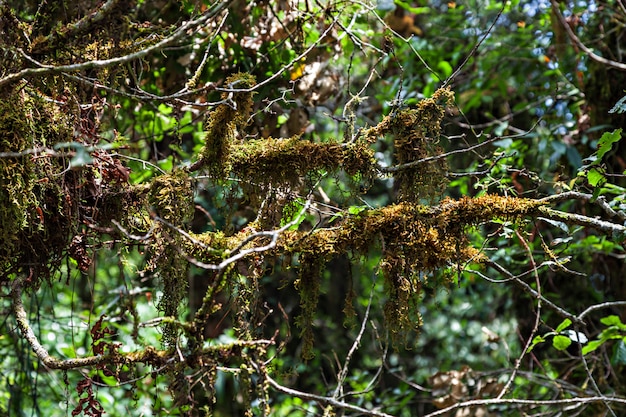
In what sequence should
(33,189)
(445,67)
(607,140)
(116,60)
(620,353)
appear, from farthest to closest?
1. (445,67)
2. (620,353)
3. (607,140)
4. (33,189)
5. (116,60)

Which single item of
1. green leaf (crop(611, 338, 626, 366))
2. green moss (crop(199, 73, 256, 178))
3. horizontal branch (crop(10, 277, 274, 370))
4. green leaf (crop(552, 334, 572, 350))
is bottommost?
green leaf (crop(611, 338, 626, 366))

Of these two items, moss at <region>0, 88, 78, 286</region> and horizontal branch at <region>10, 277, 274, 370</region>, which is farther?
moss at <region>0, 88, 78, 286</region>

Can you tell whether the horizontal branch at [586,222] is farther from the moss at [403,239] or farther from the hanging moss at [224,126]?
the hanging moss at [224,126]

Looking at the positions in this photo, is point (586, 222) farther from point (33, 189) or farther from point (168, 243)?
point (33, 189)

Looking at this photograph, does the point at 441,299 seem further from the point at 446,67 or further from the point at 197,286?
the point at 446,67

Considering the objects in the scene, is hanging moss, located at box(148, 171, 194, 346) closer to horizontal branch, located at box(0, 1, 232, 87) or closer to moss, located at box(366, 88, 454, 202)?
horizontal branch, located at box(0, 1, 232, 87)

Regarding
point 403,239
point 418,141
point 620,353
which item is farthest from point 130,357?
point 620,353

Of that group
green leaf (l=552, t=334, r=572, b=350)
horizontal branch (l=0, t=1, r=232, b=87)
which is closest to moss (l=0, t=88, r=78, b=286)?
horizontal branch (l=0, t=1, r=232, b=87)

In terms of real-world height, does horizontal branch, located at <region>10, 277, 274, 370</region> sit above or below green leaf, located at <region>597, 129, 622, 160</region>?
below

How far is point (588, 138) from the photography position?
3506 millimetres

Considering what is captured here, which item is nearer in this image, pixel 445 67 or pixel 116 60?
pixel 116 60

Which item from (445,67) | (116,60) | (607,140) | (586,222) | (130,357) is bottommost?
(130,357)

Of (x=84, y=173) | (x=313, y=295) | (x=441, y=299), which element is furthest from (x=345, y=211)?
(x=441, y=299)

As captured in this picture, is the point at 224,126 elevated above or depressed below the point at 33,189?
above
